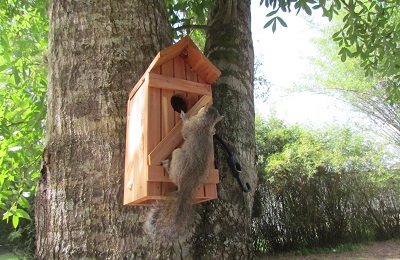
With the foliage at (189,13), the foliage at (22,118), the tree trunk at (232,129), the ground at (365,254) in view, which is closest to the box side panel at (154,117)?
the tree trunk at (232,129)

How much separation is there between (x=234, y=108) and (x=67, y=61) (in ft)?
2.71

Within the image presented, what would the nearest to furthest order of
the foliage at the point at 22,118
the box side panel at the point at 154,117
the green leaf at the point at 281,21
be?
1. the box side panel at the point at 154,117
2. the green leaf at the point at 281,21
3. the foliage at the point at 22,118

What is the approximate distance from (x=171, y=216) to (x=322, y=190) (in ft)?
23.0

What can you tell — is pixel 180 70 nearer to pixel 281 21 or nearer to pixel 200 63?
pixel 200 63

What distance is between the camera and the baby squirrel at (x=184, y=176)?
111 centimetres

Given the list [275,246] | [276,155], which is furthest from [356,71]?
[275,246]

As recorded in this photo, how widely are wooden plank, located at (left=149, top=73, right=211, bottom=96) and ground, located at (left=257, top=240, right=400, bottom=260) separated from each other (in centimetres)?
635

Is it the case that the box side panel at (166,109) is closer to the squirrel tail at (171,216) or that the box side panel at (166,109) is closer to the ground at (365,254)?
the squirrel tail at (171,216)

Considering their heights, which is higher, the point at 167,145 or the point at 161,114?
the point at 161,114

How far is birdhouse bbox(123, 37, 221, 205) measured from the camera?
1.16 metres

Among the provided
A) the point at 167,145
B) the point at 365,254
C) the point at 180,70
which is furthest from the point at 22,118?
the point at 365,254

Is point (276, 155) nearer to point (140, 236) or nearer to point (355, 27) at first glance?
point (355, 27)

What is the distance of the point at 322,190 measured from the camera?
742cm

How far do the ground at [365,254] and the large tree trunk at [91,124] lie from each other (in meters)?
6.30
